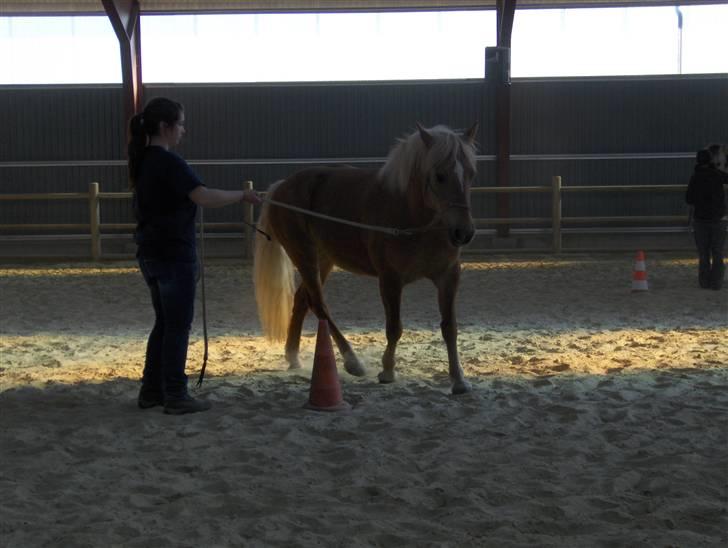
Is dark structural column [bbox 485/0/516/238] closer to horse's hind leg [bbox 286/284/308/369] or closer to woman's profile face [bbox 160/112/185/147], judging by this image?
horse's hind leg [bbox 286/284/308/369]

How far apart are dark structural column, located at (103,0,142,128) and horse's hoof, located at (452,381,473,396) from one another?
460 inches

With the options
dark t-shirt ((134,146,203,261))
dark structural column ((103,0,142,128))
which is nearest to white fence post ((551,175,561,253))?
dark structural column ((103,0,142,128))

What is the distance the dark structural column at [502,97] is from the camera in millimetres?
14838

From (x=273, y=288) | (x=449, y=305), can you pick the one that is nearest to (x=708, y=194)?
(x=449, y=305)

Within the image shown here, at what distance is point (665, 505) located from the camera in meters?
2.77

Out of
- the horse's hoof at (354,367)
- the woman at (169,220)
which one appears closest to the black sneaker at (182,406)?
the woman at (169,220)

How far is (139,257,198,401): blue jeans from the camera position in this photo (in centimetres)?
405

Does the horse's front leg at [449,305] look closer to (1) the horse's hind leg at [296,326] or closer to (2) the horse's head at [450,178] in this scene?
(2) the horse's head at [450,178]

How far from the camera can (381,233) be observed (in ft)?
15.7

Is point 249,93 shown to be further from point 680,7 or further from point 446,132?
point 446,132

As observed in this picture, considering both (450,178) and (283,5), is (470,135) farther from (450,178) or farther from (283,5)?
(283,5)

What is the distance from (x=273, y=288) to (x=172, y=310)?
5.39 ft

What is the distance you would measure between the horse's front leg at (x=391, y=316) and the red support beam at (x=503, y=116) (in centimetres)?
1027

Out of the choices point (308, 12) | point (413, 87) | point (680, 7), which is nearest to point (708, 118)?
point (680, 7)
